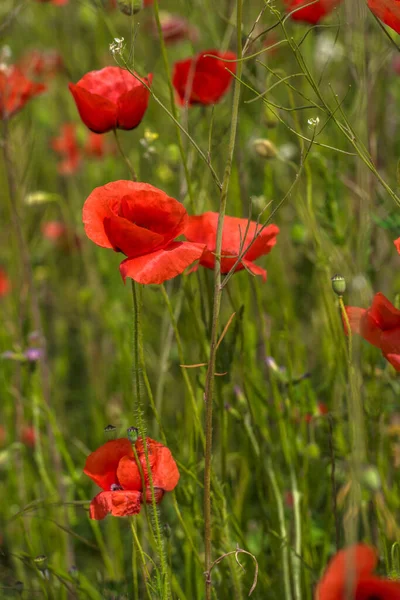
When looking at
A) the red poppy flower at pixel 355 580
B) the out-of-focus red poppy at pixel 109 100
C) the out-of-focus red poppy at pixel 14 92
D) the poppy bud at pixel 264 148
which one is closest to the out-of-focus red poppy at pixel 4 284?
the out-of-focus red poppy at pixel 14 92

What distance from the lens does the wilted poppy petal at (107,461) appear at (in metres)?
0.72

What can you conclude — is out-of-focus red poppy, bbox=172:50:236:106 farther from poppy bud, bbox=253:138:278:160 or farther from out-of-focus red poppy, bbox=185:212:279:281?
out-of-focus red poppy, bbox=185:212:279:281

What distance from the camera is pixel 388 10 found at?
26.6 inches

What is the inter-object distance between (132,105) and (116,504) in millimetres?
418

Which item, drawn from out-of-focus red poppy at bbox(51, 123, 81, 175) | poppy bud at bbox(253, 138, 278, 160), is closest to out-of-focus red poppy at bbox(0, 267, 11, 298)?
out-of-focus red poppy at bbox(51, 123, 81, 175)

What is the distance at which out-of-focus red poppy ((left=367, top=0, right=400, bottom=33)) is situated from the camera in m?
0.67

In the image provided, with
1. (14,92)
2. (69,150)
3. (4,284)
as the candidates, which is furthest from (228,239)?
(69,150)

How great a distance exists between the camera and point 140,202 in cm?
69

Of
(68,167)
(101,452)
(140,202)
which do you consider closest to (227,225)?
(140,202)

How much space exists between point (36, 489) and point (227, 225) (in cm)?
68

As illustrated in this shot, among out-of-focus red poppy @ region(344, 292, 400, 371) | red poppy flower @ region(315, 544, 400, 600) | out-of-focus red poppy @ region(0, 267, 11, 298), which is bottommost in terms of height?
red poppy flower @ region(315, 544, 400, 600)

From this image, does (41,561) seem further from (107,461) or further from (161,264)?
(161,264)

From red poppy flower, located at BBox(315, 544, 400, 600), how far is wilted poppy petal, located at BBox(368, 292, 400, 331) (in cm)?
24

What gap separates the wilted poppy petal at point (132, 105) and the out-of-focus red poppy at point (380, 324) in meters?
0.32
